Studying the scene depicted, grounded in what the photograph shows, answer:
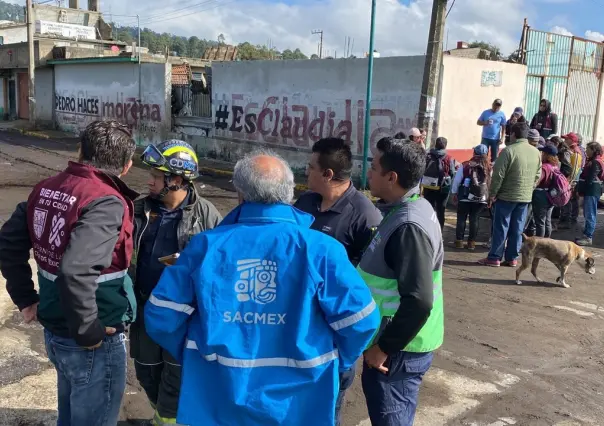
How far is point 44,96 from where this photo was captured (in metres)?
28.3

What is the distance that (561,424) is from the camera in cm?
393

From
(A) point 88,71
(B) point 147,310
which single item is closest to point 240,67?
(A) point 88,71

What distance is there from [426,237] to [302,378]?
87 centimetres

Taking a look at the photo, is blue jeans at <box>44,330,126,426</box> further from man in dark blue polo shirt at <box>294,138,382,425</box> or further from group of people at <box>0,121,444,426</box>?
man in dark blue polo shirt at <box>294,138,382,425</box>

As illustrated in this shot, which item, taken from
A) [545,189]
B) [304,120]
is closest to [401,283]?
[545,189]

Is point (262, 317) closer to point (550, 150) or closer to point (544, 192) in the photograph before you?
point (544, 192)

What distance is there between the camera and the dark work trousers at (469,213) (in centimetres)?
870

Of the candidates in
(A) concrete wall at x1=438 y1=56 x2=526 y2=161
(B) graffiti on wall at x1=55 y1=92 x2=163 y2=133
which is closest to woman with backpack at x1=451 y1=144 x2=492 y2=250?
(A) concrete wall at x1=438 y1=56 x2=526 y2=161

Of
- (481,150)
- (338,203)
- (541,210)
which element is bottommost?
(541,210)

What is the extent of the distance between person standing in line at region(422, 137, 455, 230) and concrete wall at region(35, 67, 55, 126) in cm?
2393

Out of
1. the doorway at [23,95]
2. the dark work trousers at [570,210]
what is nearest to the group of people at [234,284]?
the dark work trousers at [570,210]

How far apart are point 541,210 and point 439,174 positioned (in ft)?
5.47

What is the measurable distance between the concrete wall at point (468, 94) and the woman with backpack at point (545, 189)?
4.50 meters

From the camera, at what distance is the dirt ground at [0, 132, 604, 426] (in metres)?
3.97
